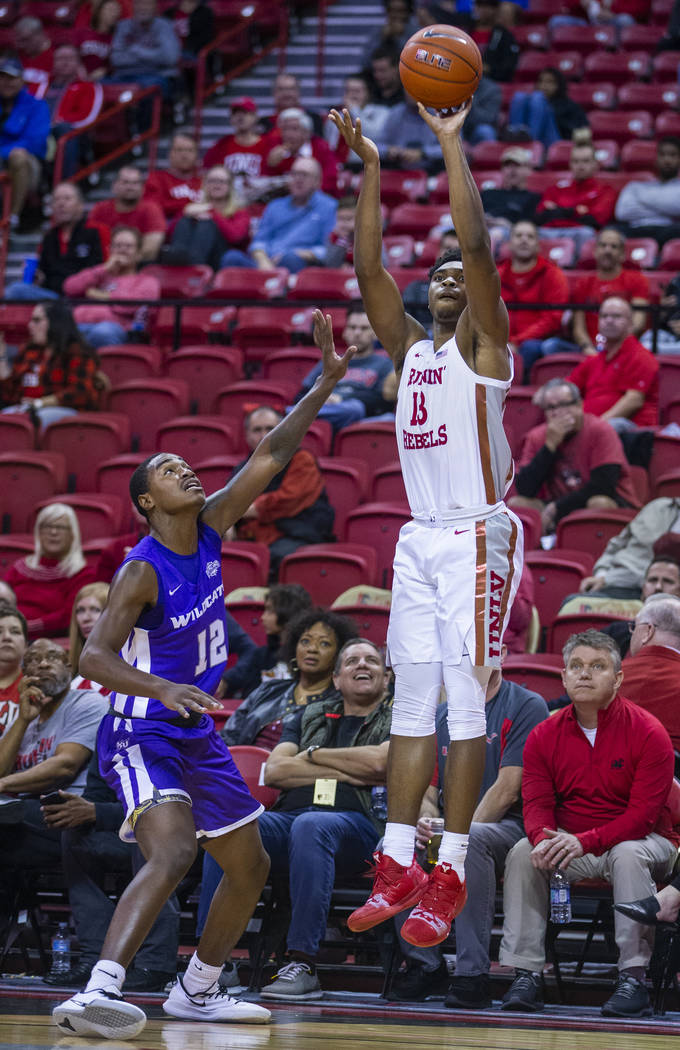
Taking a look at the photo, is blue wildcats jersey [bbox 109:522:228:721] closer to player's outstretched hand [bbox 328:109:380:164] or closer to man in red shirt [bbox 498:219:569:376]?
player's outstretched hand [bbox 328:109:380:164]

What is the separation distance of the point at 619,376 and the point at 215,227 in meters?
4.42

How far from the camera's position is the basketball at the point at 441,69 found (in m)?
4.45

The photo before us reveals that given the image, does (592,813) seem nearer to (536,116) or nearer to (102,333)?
(102,333)

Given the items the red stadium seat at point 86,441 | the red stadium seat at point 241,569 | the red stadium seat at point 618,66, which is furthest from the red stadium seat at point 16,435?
the red stadium seat at point 618,66

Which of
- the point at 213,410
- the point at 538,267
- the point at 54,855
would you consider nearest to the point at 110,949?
the point at 54,855

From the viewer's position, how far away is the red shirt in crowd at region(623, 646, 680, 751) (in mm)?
6160

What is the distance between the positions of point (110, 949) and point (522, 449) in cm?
516

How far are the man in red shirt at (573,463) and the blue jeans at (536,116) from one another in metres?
5.67

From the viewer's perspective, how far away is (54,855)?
6.26m

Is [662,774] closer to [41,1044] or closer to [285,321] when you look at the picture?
[41,1044]

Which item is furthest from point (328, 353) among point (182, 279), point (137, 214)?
point (137, 214)

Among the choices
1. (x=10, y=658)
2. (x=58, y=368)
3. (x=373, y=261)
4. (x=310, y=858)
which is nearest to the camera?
(x=373, y=261)

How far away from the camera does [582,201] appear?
11961mm

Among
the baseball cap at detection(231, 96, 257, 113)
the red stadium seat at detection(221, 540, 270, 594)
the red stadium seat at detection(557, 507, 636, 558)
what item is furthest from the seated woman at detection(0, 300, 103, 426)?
the baseball cap at detection(231, 96, 257, 113)
